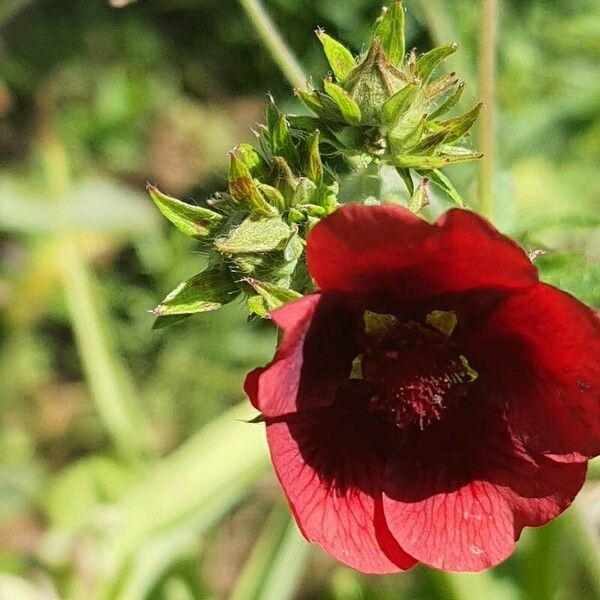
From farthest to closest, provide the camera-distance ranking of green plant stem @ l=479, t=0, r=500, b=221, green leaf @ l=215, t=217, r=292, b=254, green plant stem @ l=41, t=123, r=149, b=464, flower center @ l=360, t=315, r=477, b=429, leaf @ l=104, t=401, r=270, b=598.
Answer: green plant stem @ l=41, t=123, r=149, b=464, leaf @ l=104, t=401, r=270, b=598, green plant stem @ l=479, t=0, r=500, b=221, flower center @ l=360, t=315, r=477, b=429, green leaf @ l=215, t=217, r=292, b=254

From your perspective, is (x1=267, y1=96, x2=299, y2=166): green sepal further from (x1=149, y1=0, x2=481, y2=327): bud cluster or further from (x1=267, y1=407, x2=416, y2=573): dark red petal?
(x1=267, y1=407, x2=416, y2=573): dark red petal

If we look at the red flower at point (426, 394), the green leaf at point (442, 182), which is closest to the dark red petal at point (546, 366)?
the red flower at point (426, 394)

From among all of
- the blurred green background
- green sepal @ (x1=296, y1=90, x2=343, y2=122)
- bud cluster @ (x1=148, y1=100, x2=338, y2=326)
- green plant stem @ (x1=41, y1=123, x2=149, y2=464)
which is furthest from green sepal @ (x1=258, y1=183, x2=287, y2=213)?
green plant stem @ (x1=41, y1=123, x2=149, y2=464)

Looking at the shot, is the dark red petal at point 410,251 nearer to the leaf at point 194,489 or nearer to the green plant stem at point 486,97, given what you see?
the green plant stem at point 486,97

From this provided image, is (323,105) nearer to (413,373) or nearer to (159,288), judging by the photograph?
(413,373)

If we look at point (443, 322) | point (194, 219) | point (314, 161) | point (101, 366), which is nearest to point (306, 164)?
point (314, 161)

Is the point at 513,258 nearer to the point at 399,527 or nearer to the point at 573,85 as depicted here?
the point at 399,527

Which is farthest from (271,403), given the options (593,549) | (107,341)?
(107,341)
